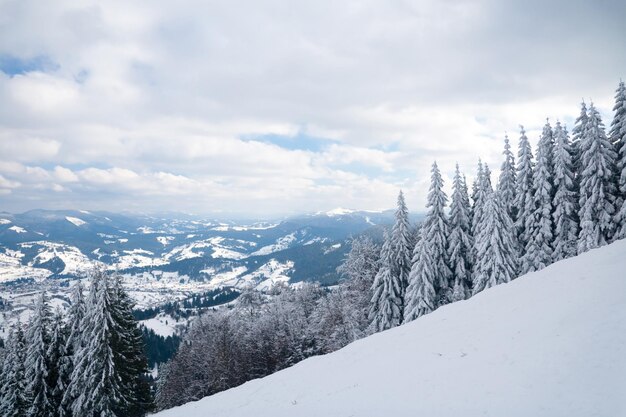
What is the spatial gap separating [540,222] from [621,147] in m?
9.78

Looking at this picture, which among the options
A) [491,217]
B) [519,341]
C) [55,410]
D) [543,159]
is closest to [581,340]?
[519,341]

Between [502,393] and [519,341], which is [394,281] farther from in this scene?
[502,393]

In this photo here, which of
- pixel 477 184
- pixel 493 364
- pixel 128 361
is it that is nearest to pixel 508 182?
pixel 477 184

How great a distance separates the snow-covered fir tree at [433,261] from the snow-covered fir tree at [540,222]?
750 cm

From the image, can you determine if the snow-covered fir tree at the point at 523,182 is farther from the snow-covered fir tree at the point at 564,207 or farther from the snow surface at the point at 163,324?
the snow surface at the point at 163,324

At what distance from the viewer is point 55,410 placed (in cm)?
2777

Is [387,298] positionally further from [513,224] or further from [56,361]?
[56,361]

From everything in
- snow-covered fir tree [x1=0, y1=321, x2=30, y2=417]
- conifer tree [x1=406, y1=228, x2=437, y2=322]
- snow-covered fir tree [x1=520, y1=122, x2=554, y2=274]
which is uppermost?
snow-covered fir tree [x1=520, y1=122, x2=554, y2=274]

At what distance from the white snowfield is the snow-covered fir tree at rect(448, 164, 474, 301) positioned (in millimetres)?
15247

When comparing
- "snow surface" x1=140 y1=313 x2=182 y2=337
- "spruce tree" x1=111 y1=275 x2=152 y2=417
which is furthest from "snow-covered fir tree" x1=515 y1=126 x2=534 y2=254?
"snow surface" x1=140 y1=313 x2=182 y2=337

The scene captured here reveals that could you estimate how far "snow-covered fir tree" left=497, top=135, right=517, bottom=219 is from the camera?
38438 millimetres

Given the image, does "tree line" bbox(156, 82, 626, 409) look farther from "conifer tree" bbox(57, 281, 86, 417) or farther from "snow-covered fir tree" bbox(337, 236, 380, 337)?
"conifer tree" bbox(57, 281, 86, 417)

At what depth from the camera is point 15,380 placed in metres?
27.1

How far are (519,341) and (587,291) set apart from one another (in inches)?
181
